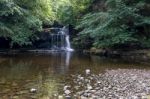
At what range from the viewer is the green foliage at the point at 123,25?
24.2 metres

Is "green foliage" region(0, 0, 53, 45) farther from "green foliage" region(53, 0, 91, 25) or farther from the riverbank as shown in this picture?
the riverbank

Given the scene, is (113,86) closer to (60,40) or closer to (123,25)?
(123,25)

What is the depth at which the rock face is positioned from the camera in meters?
11.2

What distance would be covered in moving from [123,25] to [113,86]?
41.3 ft

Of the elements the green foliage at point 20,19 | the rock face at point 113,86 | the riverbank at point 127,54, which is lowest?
the rock face at point 113,86

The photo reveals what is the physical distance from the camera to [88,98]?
1077cm

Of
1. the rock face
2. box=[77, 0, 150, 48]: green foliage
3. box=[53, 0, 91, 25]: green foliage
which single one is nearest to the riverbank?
box=[77, 0, 150, 48]: green foliage

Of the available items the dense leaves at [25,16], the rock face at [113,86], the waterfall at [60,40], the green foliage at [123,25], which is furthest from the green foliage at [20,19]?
the rock face at [113,86]

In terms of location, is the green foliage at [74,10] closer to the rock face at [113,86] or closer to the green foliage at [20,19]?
the green foliage at [20,19]

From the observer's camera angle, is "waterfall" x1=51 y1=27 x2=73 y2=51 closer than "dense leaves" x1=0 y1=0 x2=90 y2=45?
No

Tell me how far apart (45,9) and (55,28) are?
3.23 m

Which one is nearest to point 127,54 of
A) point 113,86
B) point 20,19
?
point 20,19

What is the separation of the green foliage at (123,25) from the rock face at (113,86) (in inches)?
325

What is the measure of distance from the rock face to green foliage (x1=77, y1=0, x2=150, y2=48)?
27.1 ft
